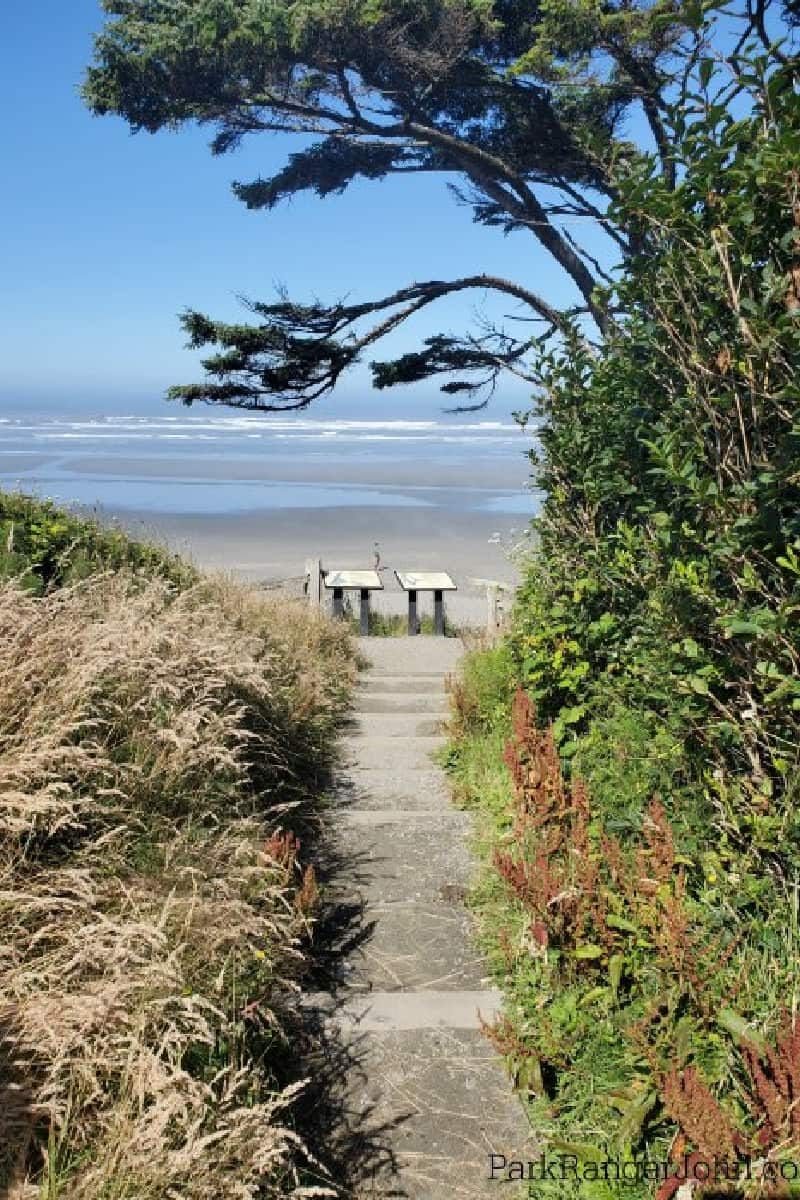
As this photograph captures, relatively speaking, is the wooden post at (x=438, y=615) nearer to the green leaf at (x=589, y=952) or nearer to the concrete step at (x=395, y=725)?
the concrete step at (x=395, y=725)

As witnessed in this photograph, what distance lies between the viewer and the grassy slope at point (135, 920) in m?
2.70

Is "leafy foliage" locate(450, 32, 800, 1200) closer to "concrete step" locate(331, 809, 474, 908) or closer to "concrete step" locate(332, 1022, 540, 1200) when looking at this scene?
"concrete step" locate(332, 1022, 540, 1200)

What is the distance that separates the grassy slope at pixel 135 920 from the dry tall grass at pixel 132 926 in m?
0.01

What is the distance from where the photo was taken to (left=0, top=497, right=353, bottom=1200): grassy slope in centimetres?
270

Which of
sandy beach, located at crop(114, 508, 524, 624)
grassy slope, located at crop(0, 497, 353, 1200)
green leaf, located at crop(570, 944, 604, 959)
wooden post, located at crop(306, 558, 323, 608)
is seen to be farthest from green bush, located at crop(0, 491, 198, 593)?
sandy beach, located at crop(114, 508, 524, 624)

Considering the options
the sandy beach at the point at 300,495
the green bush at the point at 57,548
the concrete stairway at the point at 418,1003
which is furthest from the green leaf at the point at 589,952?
the sandy beach at the point at 300,495

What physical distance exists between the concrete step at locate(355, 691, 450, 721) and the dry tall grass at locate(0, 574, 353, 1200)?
329 centimetres

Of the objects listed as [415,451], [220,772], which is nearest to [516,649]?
[220,772]

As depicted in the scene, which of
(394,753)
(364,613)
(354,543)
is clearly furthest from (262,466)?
(394,753)

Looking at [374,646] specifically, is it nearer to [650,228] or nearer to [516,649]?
[516,649]

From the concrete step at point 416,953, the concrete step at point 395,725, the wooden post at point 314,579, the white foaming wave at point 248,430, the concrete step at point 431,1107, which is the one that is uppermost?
the white foaming wave at point 248,430

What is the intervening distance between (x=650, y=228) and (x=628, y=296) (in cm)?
43

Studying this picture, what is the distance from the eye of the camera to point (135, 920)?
3.48 meters

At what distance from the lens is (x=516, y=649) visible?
299 inches
